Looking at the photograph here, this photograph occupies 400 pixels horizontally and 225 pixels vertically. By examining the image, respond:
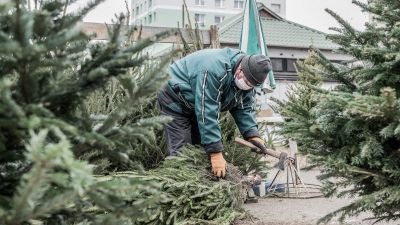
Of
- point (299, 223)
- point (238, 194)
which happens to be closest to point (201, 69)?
point (238, 194)

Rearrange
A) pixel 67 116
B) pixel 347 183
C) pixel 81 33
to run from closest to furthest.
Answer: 1. pixel 81 33
2. pixel 67 116
3. pixel 347 183

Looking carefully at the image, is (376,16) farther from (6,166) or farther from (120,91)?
(120,91)

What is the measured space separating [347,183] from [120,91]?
Answer: 304 cm

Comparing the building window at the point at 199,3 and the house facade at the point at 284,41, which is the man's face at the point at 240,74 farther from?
the building window at the point at 199,3

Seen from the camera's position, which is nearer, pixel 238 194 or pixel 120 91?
pixel 238 194

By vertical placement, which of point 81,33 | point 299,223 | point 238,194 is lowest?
point 299,223

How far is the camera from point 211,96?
441cm

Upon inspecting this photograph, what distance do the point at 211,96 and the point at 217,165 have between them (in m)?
0.58

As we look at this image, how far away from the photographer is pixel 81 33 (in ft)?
4.10

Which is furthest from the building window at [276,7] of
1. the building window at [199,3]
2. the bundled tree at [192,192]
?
the bundled tree at [192,192]

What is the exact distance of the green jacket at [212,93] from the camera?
14.2 feet

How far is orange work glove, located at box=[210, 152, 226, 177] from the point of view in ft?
14.0

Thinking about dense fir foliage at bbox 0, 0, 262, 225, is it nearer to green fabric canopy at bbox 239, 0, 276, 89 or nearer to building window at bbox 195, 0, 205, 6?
green fabric canopy at bbox 239, 0, 276, 89

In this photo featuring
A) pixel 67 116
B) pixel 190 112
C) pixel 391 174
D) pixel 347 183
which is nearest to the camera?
pixel 67 116
